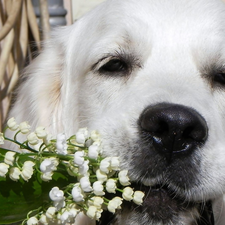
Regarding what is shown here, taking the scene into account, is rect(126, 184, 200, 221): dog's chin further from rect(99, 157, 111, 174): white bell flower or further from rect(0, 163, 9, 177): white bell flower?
rect(0, 163, 9, 177): white bell flower

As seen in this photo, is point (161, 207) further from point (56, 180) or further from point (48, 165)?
point (48, 165)

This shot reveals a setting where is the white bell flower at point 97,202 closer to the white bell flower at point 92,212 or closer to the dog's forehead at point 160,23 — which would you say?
the white bell flower at point 92,212

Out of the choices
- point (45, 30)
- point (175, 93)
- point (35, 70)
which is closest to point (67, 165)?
point (175, 93)

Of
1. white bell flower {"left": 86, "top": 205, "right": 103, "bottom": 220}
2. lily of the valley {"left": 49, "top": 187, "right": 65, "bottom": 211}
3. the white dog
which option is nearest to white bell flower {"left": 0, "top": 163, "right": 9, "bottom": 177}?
lily of the valley {"left": 49, "top": 187, "right": 65, "bottom": 211}

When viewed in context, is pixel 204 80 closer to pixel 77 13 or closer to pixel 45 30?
pixel 45 30

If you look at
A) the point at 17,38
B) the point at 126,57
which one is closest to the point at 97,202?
the point at 126,57

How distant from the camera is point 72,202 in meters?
1.30

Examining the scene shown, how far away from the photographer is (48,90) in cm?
255

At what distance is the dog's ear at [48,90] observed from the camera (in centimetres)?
245

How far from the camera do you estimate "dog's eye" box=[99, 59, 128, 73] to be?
7.18ft

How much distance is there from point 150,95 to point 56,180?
592mm

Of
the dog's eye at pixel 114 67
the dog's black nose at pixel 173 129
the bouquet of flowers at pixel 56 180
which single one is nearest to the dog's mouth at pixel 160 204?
the dog's black nose at pixel 173 129

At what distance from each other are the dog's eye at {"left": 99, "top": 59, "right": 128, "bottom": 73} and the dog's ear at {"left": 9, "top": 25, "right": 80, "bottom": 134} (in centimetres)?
→ 27

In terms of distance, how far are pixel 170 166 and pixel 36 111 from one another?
1070mm
